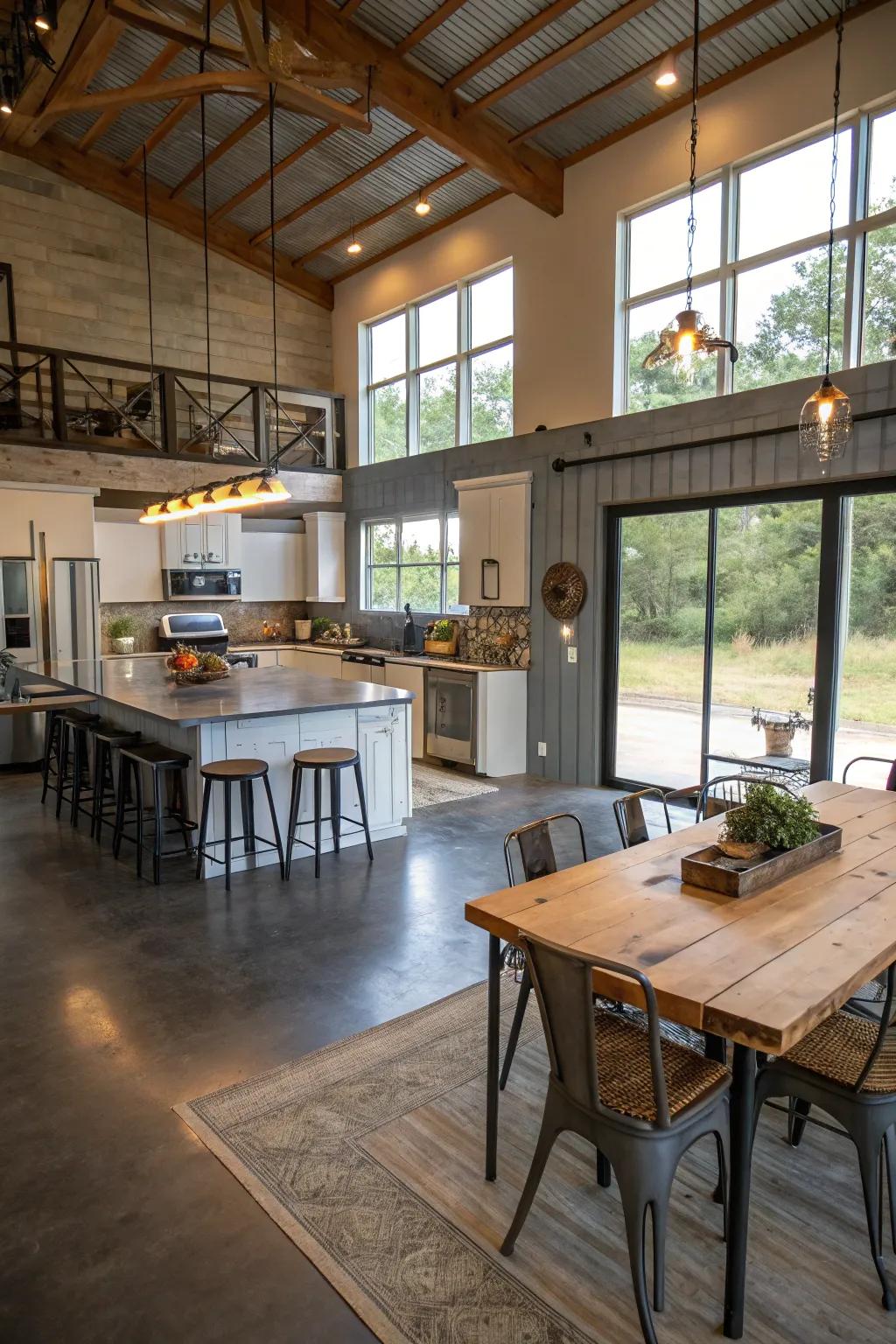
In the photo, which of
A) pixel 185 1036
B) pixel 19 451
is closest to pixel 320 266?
pixel 19 451

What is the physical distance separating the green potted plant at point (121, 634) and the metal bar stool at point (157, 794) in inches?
152

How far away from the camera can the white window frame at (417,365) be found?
8234mm

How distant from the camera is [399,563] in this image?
9.26m

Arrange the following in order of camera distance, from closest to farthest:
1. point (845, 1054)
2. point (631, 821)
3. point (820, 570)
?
point (845, 1054) → point (631, 821) → point (820, 570)

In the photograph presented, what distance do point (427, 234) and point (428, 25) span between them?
100 inches

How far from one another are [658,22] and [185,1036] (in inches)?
262

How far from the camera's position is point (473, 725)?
23.7 feet

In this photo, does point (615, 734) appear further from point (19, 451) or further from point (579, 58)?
point (19, 451)

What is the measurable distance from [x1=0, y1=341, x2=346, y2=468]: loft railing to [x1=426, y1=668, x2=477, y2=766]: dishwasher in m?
3.20

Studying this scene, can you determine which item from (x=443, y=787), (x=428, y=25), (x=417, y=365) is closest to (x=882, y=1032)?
(x=443, y=787)

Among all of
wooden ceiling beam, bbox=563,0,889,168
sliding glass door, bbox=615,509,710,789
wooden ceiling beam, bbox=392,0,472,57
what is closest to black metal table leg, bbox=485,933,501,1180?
sliding glass door, bbox=615,509,710,789

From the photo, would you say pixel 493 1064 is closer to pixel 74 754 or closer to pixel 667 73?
pixel 74 754

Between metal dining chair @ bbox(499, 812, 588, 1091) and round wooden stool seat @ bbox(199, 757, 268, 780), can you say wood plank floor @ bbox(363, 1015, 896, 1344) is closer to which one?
metal dining chair @ bbox(499, 812, 588, 1091)

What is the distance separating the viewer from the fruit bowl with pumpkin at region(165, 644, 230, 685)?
598cm
